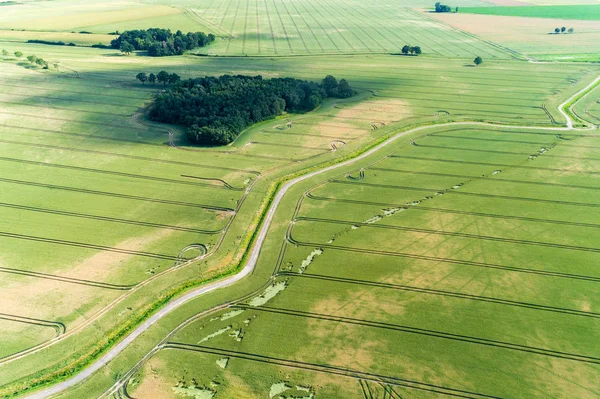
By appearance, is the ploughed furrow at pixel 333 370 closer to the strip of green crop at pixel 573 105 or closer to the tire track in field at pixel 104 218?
the tire track in field at pixel 104 218

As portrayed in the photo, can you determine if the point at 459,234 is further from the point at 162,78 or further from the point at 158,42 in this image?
Result: the point at 158,42

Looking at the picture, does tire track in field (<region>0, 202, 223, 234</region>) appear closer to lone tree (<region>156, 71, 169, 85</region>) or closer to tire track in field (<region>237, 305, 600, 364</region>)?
tire track in field (<region>237, 305, 600, 364</region>)

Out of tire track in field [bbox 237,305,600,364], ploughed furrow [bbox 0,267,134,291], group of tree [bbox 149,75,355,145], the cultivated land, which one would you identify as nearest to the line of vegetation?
the cultivated land

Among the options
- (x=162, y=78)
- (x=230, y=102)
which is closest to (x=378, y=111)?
(x=230, y=102)

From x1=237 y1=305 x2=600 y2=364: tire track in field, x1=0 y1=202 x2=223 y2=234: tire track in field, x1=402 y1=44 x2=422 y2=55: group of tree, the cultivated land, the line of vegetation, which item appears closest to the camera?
the cultivated land

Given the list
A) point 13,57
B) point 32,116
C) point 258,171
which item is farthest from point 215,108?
point 13,57

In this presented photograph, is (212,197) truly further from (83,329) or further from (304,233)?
(83,329)
